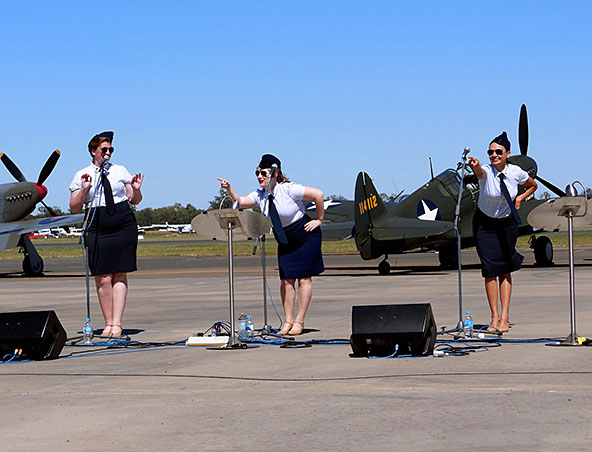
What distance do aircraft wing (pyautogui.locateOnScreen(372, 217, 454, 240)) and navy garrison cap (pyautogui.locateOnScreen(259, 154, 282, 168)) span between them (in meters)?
14.0

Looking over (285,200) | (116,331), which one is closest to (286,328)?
(285,200)

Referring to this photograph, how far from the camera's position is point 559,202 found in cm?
926

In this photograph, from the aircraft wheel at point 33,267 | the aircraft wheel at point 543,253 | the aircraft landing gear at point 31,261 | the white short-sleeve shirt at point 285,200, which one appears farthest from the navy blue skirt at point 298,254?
the aircraft wheel at point 33,267

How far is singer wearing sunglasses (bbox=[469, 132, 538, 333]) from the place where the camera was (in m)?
10.4

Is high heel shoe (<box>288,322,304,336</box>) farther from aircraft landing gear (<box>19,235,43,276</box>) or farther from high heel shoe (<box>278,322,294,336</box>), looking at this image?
aircraft landing gear (<box>19,235,43,276</box>)

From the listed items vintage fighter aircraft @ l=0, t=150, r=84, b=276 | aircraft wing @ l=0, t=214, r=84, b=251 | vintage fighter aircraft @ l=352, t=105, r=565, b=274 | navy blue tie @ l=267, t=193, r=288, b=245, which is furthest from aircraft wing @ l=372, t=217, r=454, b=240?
navy blue tie @ l=267, t=193, r=288, b=245

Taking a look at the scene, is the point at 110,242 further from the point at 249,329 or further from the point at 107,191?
the point at 249,329

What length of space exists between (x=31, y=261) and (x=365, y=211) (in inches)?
444

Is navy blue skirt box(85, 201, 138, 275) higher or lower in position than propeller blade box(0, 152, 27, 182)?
lower

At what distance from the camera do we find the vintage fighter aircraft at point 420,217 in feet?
79.6

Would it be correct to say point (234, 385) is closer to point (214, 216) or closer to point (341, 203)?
point (214, 216)

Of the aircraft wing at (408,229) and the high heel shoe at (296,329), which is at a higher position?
the aircraft wing at (408,229)

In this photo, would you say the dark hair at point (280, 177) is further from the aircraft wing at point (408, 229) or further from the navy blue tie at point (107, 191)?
the aircraft wing at point (408, 229)

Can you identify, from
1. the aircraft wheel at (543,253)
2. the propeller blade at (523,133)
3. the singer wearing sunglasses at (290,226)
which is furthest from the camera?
the aircraft wheel at (543,253)
